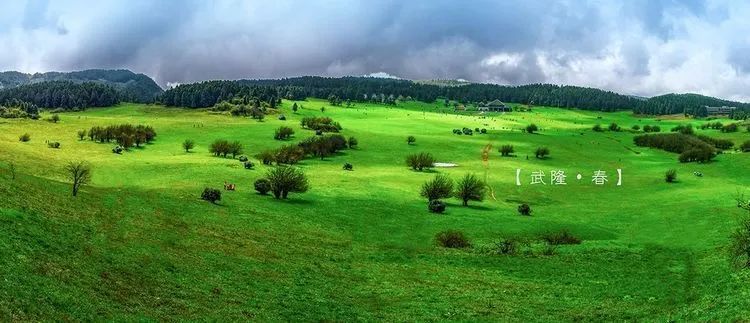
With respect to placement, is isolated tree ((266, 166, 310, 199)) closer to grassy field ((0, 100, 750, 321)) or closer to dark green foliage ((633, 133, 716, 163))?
grassy field ((0, 100, 750, 321))

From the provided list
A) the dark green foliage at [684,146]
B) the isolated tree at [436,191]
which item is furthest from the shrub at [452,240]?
the dark green foliage at [684,146]

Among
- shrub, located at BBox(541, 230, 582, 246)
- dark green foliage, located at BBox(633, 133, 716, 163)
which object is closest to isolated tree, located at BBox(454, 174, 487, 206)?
shrub, located at BBox(541, 230, 582, 246)

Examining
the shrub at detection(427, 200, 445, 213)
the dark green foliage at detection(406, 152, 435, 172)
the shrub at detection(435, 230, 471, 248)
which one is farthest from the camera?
the dark green foliage at detection(406, 152, 435, 172)

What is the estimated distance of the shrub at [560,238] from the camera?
70.6 m

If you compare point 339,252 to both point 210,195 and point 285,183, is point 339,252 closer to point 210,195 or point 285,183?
point 210,195

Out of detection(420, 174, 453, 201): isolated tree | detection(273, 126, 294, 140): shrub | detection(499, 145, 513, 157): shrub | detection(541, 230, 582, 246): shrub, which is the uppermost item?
detection(273, 126, 294, 140): shrub

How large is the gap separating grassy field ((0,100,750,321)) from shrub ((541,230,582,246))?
1615 mm

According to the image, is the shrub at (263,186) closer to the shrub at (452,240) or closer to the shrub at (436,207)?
the shrub at (436,207)

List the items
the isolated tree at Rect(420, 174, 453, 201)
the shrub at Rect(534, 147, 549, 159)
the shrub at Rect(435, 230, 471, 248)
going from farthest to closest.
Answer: the shrub at Rect(534, 147, 549, 159), the isolated tree at Rect(420, 174, 453, 201), the shrub at Rect(435, 230, 471, 248)

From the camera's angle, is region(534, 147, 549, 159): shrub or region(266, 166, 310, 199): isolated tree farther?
region(534, 147, 549, 159): shrub

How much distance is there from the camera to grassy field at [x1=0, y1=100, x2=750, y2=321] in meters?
36.2

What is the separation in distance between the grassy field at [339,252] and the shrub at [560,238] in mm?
1615

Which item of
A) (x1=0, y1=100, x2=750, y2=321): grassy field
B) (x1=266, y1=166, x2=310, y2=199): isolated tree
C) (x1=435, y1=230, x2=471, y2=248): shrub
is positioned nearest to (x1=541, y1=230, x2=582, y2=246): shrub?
(x1=0, y1=100, x2=750, y2=321): grassy field

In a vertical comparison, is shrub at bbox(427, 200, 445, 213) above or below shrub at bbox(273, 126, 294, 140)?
below
